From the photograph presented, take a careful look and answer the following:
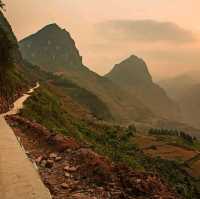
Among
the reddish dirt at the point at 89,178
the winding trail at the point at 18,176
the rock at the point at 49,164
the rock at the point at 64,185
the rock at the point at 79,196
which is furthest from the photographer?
the rock at the point at 49,164

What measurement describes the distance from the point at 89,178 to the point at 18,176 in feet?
11.0

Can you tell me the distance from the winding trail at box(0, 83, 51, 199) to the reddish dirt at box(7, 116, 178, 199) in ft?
Result: 1.62

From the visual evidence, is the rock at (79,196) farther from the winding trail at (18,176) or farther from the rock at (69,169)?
the rock at (69,169)

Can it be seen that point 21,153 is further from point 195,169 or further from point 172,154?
point 172,154

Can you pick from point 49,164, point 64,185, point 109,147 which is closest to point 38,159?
Result: point 49,164

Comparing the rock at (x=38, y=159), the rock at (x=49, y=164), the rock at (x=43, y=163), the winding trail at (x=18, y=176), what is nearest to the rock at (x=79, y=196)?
the winding trail at (x=18, y=176)

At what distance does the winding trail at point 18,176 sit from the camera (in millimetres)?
15969

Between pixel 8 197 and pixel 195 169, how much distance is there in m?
79.6

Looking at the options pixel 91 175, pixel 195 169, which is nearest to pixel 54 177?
pixel 91 175

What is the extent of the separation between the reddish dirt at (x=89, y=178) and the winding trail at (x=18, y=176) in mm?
494

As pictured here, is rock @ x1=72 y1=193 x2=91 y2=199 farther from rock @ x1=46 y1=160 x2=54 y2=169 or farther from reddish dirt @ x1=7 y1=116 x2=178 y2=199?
rock @ x1=46 y1=160 x2=54 y2=169

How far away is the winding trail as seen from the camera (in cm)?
1597

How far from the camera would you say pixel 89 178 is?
18.2 m

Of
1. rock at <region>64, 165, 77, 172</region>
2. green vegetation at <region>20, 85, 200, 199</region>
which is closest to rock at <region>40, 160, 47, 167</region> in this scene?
rock at <region>64, 165, 77, 172</region>
